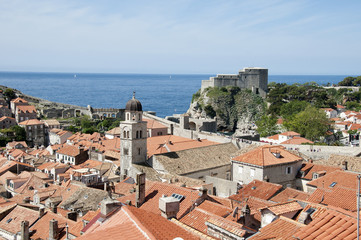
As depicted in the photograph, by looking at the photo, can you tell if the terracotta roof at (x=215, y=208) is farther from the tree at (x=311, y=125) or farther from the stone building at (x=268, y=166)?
the tree at (x=311, y=125)

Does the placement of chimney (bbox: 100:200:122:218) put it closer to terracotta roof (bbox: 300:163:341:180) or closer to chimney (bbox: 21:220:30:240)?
chimney (bbox: 21:220:30:240)

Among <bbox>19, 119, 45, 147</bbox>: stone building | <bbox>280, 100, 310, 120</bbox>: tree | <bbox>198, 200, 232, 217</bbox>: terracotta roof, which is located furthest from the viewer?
<bbox>280, 100, 310, 120</bbox>: tree

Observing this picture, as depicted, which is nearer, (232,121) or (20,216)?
(20,216)

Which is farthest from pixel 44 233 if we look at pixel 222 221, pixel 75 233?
pixel 222 221

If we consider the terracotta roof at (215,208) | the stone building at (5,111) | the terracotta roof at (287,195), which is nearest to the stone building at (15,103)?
the stone building at (5,111)

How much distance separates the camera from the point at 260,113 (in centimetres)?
7944

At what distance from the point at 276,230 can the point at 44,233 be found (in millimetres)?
12350

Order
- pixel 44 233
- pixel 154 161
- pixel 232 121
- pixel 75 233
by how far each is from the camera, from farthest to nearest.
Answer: pixel 232 121 → pixel 154 161 → pixel 44 233 → pixel 75 233

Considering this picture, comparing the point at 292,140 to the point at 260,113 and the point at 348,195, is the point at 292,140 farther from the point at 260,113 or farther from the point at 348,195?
the point at 260,113

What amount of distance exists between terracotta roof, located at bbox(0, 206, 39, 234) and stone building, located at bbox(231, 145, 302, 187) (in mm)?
15506

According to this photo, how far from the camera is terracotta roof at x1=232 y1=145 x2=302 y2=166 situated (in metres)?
28.5

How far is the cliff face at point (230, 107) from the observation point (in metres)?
80.0

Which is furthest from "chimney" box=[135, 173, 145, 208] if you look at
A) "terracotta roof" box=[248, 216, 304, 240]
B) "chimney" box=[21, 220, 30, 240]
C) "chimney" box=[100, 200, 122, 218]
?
"chimney" box=[100, 200, 122, 218]

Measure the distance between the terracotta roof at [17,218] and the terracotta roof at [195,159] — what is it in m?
12.2
